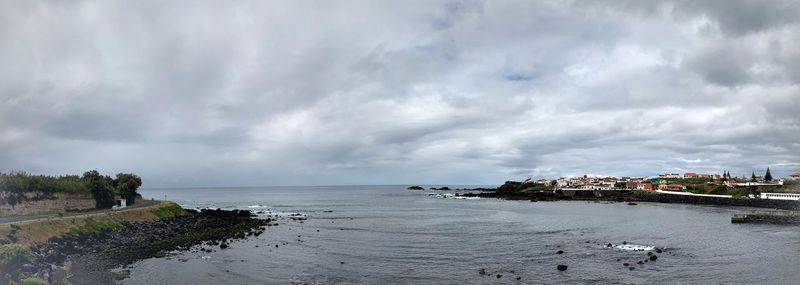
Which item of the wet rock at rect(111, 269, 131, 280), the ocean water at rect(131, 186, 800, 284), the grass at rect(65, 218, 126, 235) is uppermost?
the grass at rect(65, 218, 126, 235)

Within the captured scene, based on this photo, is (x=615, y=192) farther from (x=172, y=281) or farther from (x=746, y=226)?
(x=172, y=281)

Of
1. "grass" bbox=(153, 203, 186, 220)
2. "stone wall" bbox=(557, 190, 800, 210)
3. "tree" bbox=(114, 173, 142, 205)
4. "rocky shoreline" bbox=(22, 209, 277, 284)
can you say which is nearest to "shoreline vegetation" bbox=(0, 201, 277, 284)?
"rocky shoreline" bbox=(22, 209, 277, 284)

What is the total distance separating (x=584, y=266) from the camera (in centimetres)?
4303

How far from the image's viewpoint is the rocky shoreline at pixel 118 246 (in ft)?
114

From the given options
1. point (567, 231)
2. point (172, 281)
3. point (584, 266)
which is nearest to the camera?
point (172, 281)

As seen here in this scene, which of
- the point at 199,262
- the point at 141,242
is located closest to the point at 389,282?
the point at 199,262

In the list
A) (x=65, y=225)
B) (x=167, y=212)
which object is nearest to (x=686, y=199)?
(x=167, y=212)

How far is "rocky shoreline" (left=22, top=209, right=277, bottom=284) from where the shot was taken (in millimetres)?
34812

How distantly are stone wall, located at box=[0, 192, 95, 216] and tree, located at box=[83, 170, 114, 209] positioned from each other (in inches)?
123

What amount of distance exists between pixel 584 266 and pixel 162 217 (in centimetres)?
6720

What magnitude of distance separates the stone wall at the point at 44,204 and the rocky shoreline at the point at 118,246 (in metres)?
10.7

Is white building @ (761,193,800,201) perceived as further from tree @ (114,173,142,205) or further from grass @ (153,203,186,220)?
tree @ (114,173,142,205)

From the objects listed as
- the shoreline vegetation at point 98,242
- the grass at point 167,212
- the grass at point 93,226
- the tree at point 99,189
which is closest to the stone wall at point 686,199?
the shoreline vegetation at point 98,242

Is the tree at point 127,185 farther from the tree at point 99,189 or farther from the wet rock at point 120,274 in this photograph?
the wet rock at point 120,274
